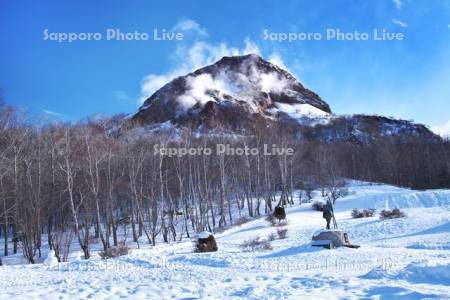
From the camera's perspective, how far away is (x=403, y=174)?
2682 inches

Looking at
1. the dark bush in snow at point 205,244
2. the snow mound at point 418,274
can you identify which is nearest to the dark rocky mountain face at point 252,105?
the dark bush in snow at point 205,244

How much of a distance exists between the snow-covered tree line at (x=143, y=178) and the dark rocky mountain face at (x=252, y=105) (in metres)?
24.3

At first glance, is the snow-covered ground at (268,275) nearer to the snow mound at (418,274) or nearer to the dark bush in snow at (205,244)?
the snow mound at (418,274)

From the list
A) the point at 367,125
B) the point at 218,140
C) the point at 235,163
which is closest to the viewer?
the point at 218,140

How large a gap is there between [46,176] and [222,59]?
118 meters

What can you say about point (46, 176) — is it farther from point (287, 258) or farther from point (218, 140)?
point (287, 258)

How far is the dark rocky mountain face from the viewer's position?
102 metres

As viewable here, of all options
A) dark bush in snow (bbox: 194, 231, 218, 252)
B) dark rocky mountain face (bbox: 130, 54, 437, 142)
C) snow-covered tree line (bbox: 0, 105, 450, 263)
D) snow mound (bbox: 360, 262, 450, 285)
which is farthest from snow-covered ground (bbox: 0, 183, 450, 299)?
dark rocky mountain face (bbox: 130, 54, 437, 142)

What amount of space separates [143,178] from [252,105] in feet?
261

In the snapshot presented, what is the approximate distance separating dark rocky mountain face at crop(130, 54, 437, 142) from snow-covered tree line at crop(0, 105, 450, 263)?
2433cm

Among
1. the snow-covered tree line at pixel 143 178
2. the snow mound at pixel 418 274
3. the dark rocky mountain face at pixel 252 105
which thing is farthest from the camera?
the dark rocky mountain face at pixel 252 105

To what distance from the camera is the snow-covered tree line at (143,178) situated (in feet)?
84.3

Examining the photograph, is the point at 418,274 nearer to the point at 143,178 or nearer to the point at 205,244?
the point at 205,244

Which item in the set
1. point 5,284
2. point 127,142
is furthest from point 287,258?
point 127,142
